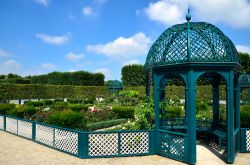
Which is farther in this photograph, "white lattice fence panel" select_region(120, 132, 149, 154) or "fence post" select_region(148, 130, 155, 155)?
"fence post" select_region(148, 130, 155, 155)

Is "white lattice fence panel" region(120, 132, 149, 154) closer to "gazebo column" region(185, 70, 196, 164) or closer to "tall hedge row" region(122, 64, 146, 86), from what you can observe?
"gazebo column" region(185, 70, 196, 164)

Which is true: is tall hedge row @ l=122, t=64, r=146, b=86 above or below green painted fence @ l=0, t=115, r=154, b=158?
above

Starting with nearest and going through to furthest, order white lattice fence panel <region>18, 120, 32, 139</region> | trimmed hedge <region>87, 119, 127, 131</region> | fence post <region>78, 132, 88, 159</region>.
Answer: fence post <region>78, 132, 88, 159</region>, white lattice fence panel <region>18, 120, 32, 139</region>, trimmed hedge <region>87, 119, 127, 131</region>

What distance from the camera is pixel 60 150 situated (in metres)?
10.5

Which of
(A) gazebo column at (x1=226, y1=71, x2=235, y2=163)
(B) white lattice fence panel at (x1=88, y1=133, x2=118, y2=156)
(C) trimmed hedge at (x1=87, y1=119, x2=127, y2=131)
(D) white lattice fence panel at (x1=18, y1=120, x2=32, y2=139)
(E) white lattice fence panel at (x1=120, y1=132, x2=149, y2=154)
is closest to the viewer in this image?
(A) gazebo column at (x1=226, y1=71, x2=235, y2=163)

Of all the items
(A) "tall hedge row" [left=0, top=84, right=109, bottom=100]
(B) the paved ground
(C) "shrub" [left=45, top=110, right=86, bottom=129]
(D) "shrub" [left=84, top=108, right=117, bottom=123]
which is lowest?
(B) the paved ground

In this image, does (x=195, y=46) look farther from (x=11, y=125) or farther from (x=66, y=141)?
(x=11, y=125)

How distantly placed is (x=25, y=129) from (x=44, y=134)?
2152 mm

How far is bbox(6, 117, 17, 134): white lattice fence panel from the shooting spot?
14.5 metres

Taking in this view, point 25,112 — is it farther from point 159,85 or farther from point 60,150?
point 159,85

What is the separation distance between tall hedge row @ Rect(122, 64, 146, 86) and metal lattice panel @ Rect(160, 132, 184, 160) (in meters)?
39.8

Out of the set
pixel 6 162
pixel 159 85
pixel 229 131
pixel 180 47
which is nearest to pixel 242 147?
pixel 229 131

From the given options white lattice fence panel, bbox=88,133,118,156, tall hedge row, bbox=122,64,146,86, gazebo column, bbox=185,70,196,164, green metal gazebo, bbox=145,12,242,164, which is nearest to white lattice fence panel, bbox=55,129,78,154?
white lattice fence panel, bbox=88,133,118,156

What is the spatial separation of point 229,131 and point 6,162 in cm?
763
